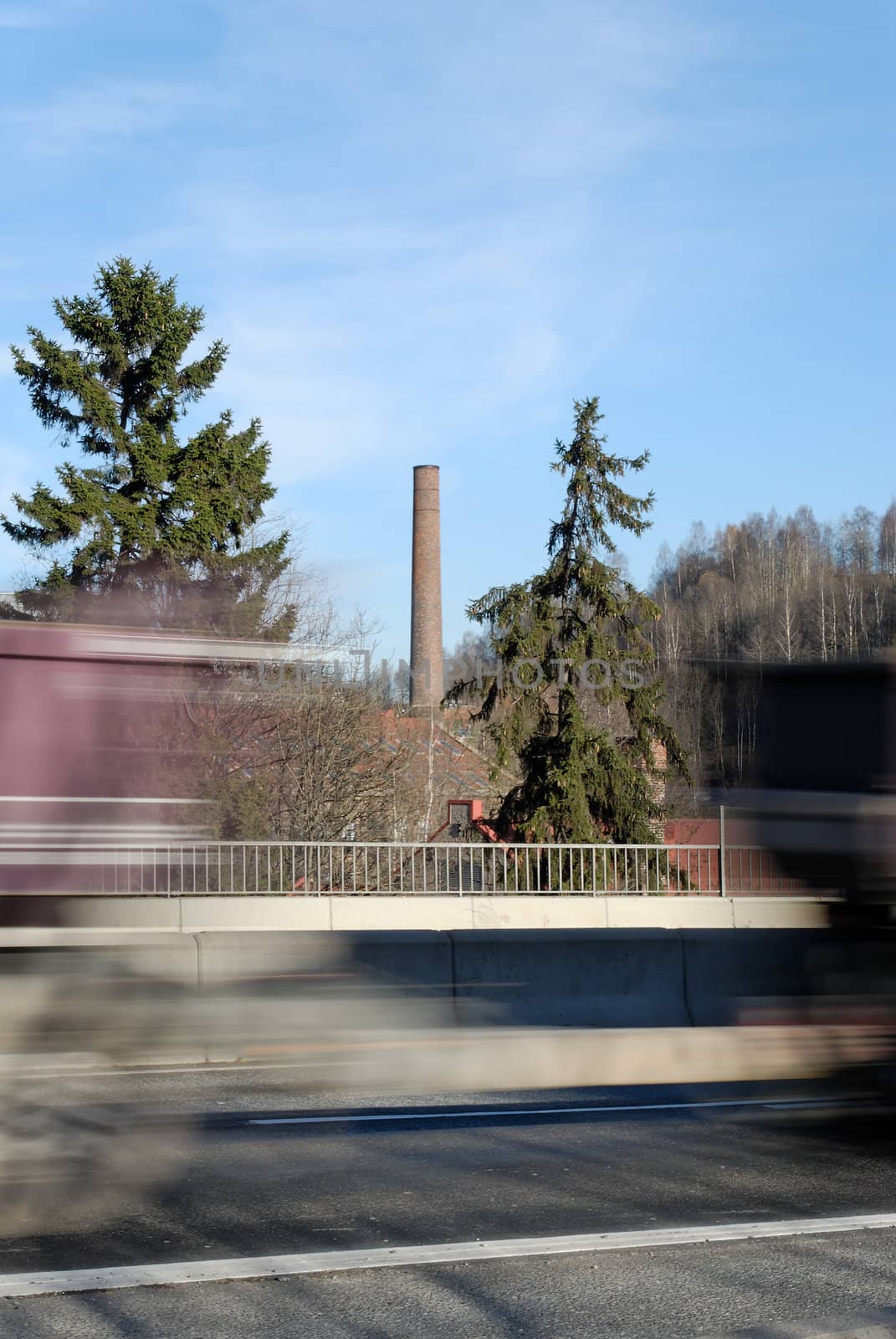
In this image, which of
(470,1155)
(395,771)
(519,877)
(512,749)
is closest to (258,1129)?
(470,1155)

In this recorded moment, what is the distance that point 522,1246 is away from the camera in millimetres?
5035

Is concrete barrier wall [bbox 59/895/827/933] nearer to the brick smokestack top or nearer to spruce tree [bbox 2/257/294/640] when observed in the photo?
spruce tree [bbox 2/257/294/640]

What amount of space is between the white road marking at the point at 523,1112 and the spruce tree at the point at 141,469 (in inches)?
761

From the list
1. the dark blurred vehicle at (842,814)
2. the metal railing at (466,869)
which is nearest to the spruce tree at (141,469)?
the metal railing at (466,869)

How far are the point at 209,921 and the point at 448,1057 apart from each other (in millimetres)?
3052

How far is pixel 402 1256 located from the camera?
4.91 meters

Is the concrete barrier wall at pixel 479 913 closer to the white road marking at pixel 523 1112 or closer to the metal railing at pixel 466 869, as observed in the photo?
the metal railing at pixel 466 869

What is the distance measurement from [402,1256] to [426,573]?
52.5 meters

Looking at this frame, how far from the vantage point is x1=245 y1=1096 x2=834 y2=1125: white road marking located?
7.51 metres

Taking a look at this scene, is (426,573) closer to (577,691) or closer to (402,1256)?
(577,691)

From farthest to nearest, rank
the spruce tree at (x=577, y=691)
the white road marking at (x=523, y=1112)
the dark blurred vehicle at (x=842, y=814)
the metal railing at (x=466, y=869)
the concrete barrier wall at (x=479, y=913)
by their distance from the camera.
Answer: the spruce tree at (x=577, y=691)
the metal railing at (x=466, y=869)
the concrete barrier wall at (x=479, y=913)
the white road marking at (x=523, y=1112)
the dark blurred vehicle at (x=842, y=814)

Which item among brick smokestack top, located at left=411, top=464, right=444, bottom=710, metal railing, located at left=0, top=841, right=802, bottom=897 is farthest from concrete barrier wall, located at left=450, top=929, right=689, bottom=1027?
brick smokestack top, located at left=411, top=464, right=444, bottom=710

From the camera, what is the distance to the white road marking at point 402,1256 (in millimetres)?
4578

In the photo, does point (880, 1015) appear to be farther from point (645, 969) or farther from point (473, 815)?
point (473, 815)
